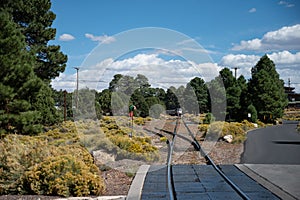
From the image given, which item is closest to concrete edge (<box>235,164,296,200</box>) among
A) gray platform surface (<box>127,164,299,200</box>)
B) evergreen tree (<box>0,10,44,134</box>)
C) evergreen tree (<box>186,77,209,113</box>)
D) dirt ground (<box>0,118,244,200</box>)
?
gray platform surface (<box>127,164,299,200</box>)

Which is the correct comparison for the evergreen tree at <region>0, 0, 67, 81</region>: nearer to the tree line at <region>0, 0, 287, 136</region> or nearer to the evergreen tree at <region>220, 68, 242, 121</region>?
the tree line at <region>0, 0, 287, 136</region>

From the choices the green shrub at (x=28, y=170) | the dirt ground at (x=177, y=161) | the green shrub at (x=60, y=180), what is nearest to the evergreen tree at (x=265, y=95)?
the dirt ground at (x=177, y=161)

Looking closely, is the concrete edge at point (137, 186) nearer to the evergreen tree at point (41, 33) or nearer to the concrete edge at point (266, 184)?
the concrete edge at point (266, 184)

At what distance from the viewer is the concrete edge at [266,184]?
7.77 m

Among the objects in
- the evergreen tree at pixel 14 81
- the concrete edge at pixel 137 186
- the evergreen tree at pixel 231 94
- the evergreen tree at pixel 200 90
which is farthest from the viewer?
the evergreen tree at pixel 200 90

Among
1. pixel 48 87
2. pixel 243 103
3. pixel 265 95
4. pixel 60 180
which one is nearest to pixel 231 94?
pixel 243 103

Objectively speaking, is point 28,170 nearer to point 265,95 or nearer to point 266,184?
point 266,184

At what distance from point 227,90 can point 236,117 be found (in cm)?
351

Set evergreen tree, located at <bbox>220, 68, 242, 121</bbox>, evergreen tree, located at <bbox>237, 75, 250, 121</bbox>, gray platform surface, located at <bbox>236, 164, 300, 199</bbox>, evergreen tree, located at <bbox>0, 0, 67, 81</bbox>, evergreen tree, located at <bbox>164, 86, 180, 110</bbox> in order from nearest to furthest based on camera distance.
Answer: gray platform surface, located at <bbox>236, 164, 300, 199</bbox>, evergreen tree, located at <bbox>0, 0, 67, 81</bbox>, evergreen tree, located at <bbox>164, 86, 180, 110</bbox>, evergreen tree, located at <bbox>220, 68, 242, 121</bbox>, evergreen tree, located at <bbox>237, 75, 250, 121</bbox>

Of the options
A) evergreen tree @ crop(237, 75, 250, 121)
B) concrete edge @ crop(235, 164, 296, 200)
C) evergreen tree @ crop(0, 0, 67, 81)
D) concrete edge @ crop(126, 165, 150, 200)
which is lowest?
concrete edge @ crop(126, 165, 150, 200)

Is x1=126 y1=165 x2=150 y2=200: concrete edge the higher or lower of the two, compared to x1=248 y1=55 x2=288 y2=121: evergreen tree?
lower

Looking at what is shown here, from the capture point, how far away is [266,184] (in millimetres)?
8914

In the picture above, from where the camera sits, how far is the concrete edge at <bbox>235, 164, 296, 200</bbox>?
7.77 metres

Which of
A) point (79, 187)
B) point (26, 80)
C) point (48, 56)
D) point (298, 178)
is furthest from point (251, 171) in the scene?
point (48, 56)
